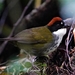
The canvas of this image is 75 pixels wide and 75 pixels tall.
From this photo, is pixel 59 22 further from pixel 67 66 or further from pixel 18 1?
pixel 18 1

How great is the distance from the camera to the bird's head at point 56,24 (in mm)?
3955

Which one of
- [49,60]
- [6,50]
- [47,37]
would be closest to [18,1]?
[6,50]

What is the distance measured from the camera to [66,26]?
4.06 m

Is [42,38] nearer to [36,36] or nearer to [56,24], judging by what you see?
[36,36]

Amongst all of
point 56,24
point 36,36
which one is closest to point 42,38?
point 36,36

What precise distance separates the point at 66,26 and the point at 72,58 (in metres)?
0.51

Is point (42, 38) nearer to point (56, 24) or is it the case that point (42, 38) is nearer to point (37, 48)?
point (37, 48)

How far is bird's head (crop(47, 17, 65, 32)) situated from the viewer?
3955 mm

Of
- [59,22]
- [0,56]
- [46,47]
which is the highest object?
[59,22]

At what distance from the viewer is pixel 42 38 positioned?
13.3ft

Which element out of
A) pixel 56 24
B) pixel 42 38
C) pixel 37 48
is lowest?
pixel 37 48

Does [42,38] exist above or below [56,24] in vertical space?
below

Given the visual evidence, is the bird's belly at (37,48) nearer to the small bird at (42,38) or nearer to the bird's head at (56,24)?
the small bird at (42,38)

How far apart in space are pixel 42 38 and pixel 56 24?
264mm
